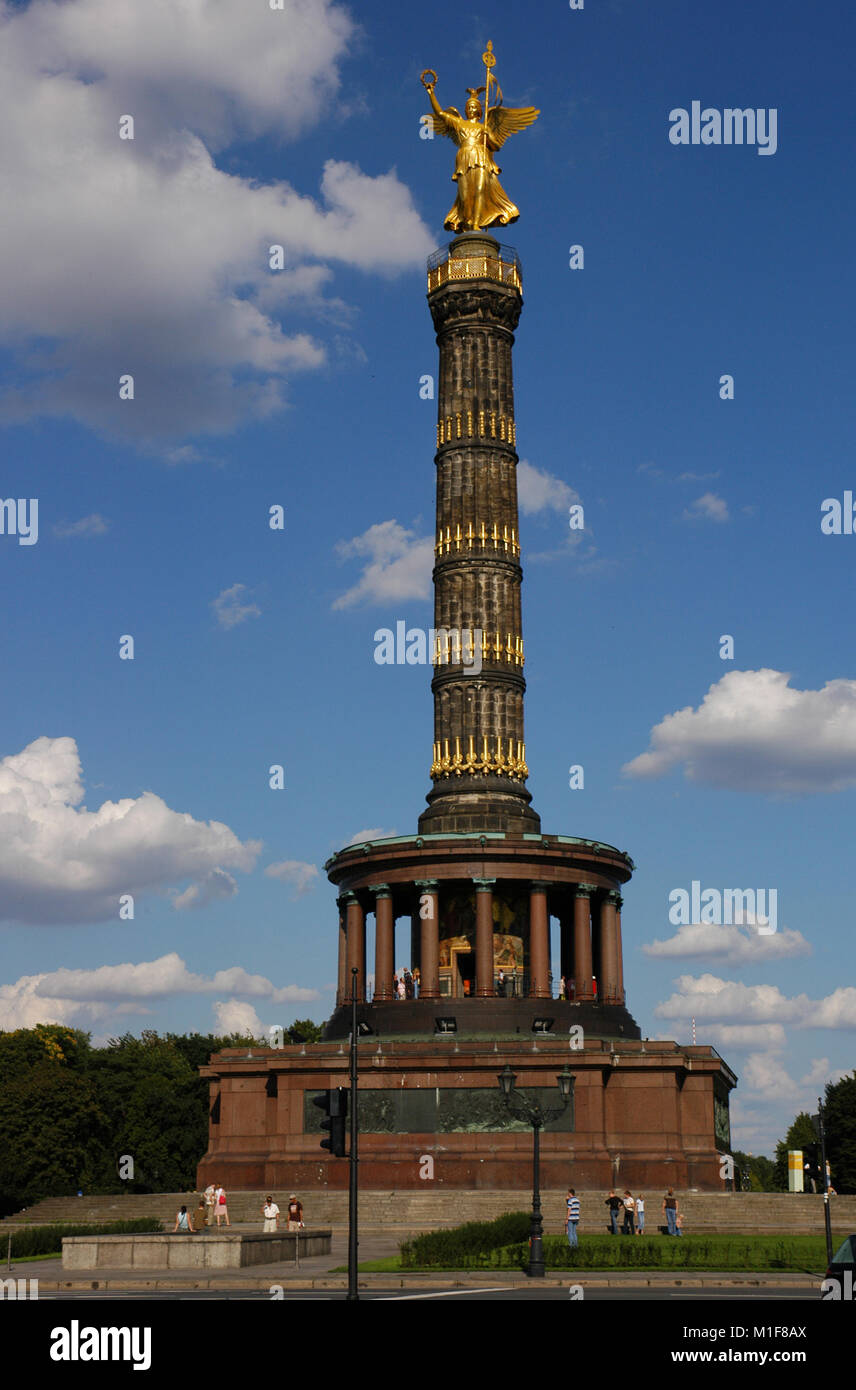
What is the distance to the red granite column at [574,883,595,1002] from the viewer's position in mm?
55156

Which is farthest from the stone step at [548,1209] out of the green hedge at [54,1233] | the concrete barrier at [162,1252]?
the concrete barrier at [162,1252]

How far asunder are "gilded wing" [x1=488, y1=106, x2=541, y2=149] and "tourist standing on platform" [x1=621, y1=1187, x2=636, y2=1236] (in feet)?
147

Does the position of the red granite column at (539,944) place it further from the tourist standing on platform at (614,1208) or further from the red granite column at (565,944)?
the tourist standing on platform at (614,1208)

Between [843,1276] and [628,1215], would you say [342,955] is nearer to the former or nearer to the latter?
[628,1215]

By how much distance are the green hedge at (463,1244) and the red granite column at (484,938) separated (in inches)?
697

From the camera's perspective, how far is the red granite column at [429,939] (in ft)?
177

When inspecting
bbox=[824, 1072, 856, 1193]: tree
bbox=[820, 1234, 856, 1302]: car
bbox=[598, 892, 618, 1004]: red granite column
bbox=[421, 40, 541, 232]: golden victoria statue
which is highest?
bbox=[421, 40, 541, 232]: golden victoria statue

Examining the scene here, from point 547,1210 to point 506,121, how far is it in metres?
44.9

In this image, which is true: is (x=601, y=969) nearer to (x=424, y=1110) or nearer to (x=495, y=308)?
(x=424, y=1110)

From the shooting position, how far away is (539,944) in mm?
53969

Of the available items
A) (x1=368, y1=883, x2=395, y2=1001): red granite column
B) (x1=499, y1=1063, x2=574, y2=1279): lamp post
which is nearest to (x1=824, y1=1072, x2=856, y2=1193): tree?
(x1=368, y1=883, x2=395, y2=1001): red granite column

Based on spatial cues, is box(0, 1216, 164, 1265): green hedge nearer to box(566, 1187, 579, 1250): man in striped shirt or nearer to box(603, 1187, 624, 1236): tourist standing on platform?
box(566, 1187, 579, 1250): man in striped shirt

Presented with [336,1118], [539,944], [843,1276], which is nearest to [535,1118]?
[336,1118]
